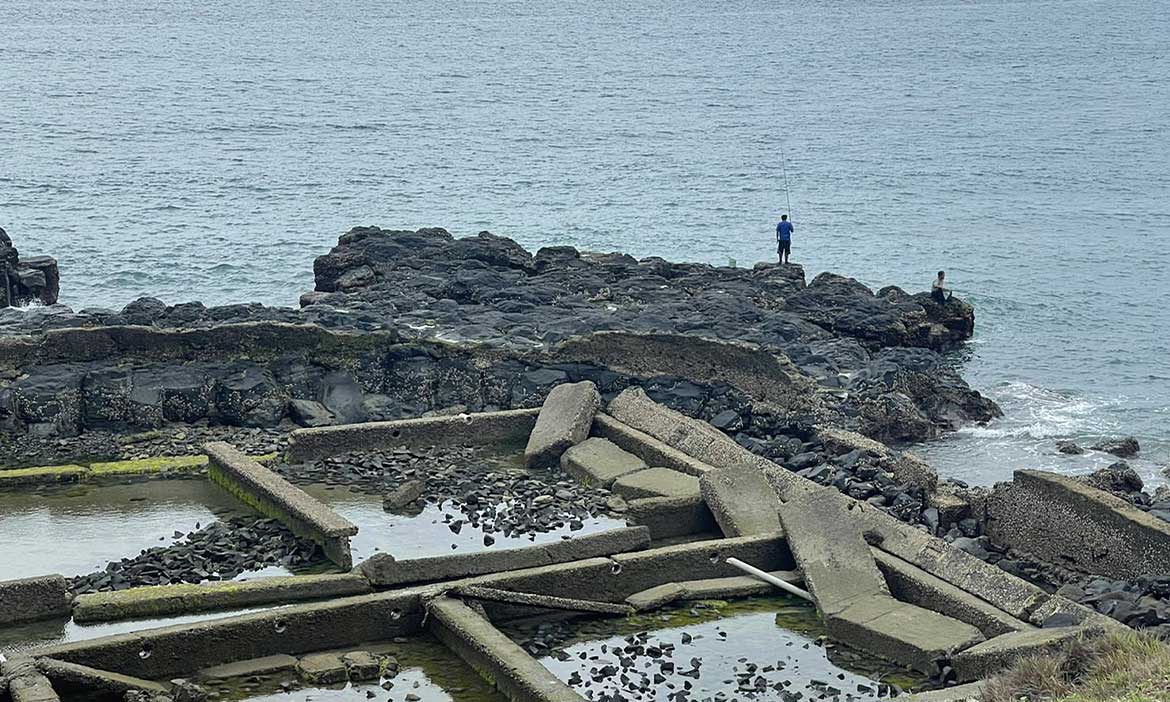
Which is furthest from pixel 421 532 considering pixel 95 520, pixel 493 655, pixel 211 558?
pixel 493 655

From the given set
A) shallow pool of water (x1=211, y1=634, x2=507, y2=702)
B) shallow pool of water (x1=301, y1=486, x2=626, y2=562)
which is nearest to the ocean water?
shallow pool of water (x1=301, y1=486, x2=626, y2=562)

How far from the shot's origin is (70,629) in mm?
12812

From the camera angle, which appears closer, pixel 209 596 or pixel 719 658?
pixel 719 658

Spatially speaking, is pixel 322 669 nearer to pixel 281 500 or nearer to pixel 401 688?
pixel 401 688

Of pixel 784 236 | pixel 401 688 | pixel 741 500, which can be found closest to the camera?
pixel 401 688

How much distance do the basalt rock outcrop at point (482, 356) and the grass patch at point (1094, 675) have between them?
768 cm

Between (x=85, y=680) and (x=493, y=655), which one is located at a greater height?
(x=493, y=655)

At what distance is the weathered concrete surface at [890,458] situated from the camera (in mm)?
16016

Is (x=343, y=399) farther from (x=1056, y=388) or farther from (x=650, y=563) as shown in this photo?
(x=1056, y=388)

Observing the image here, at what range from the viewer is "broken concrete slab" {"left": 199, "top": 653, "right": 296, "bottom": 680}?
12.1 metres

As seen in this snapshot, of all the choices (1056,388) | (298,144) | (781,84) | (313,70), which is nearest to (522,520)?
(1056,388)

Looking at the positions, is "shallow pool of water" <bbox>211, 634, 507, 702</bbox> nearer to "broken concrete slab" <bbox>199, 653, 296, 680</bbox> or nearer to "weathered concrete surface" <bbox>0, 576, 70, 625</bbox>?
"broken concrete slab" <bbox>199, 653, 296, 680</bbox>

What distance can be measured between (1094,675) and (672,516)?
598 centimetres

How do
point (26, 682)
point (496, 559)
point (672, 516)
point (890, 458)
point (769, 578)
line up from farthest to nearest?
1. point (890, 458)
2. point (672, 516)
3. point (496, 559)
4. point (769, 578)
5. point (26, 682)
